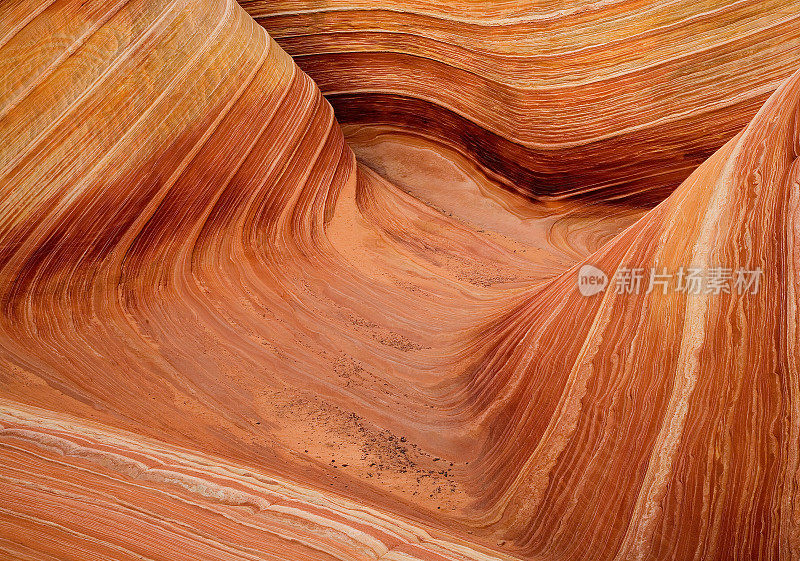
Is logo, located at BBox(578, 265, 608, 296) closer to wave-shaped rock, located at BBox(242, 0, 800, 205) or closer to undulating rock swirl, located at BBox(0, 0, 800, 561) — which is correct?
undulating rock swirl, located at BBox(0, 0, 800, 561)

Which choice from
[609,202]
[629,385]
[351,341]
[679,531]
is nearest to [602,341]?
[629,385]

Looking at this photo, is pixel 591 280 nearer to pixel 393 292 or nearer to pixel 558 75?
pixel 393 292

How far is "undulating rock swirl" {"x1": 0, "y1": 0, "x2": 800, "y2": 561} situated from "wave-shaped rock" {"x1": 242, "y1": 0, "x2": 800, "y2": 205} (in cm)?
1

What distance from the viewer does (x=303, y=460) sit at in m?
1.82

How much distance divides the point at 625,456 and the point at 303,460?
0.77 metres

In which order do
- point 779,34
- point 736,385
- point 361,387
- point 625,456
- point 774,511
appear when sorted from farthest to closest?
1. point 779,34
2. point 361,387
3. point 625,456
4. point 736,385
5. point 774,511

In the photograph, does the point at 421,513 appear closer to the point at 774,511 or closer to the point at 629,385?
the point at 629,385

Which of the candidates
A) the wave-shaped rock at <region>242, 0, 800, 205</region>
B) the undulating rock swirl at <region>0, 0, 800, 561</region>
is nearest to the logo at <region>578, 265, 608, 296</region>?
the undulating rock swirl at <region>0, 0, 800, 561</region>

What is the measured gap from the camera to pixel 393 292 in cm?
275

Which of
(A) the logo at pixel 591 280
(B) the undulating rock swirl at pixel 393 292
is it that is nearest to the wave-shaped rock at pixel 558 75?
(B) the undulating rock swirl at pixel 393 292

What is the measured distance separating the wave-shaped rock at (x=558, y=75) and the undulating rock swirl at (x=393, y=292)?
15mm

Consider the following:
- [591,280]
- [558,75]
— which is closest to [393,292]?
[591,280]

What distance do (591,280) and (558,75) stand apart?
6.40 ft

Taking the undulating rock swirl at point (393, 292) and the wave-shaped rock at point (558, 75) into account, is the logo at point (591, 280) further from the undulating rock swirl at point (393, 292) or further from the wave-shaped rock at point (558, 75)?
the wave-shaped rock at point (558, 75)
